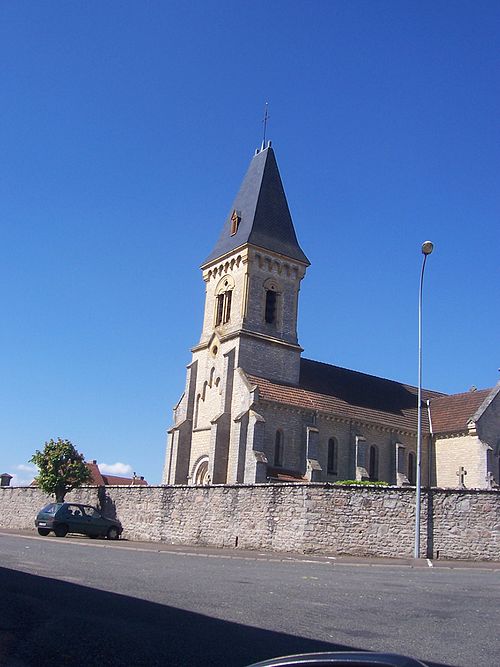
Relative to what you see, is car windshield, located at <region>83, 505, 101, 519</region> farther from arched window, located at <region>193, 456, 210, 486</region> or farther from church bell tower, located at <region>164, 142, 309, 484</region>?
arched window, located at <region>193, 456, 210, 486</region>

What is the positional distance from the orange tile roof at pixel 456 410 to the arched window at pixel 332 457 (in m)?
8.02

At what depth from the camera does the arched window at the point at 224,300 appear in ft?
148

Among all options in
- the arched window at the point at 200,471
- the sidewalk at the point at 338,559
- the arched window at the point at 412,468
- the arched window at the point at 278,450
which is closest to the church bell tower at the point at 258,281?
the arched window at the point at 278,450

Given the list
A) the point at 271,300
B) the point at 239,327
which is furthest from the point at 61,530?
the point at 271,300

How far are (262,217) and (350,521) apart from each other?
2738cm

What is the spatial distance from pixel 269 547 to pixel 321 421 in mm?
17794

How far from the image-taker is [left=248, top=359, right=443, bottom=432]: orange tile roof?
135 feet

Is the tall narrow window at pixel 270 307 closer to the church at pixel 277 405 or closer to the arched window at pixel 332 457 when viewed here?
the church at pixel 277 405

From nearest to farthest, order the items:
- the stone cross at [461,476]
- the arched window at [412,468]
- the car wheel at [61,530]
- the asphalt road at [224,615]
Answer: the asphalt road at [224,615]
the car wheel at [61,530]
the stone cross at [461,476]
the arched window at [412,468]

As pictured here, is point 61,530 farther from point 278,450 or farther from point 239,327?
point 239,327

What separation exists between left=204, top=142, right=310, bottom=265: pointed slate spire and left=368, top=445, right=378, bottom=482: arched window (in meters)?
13.5

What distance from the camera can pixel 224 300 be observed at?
150ft

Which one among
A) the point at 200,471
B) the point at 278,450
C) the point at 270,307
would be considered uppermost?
the point at 270,307

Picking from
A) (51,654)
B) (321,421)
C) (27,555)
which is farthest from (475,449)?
(51,654)
